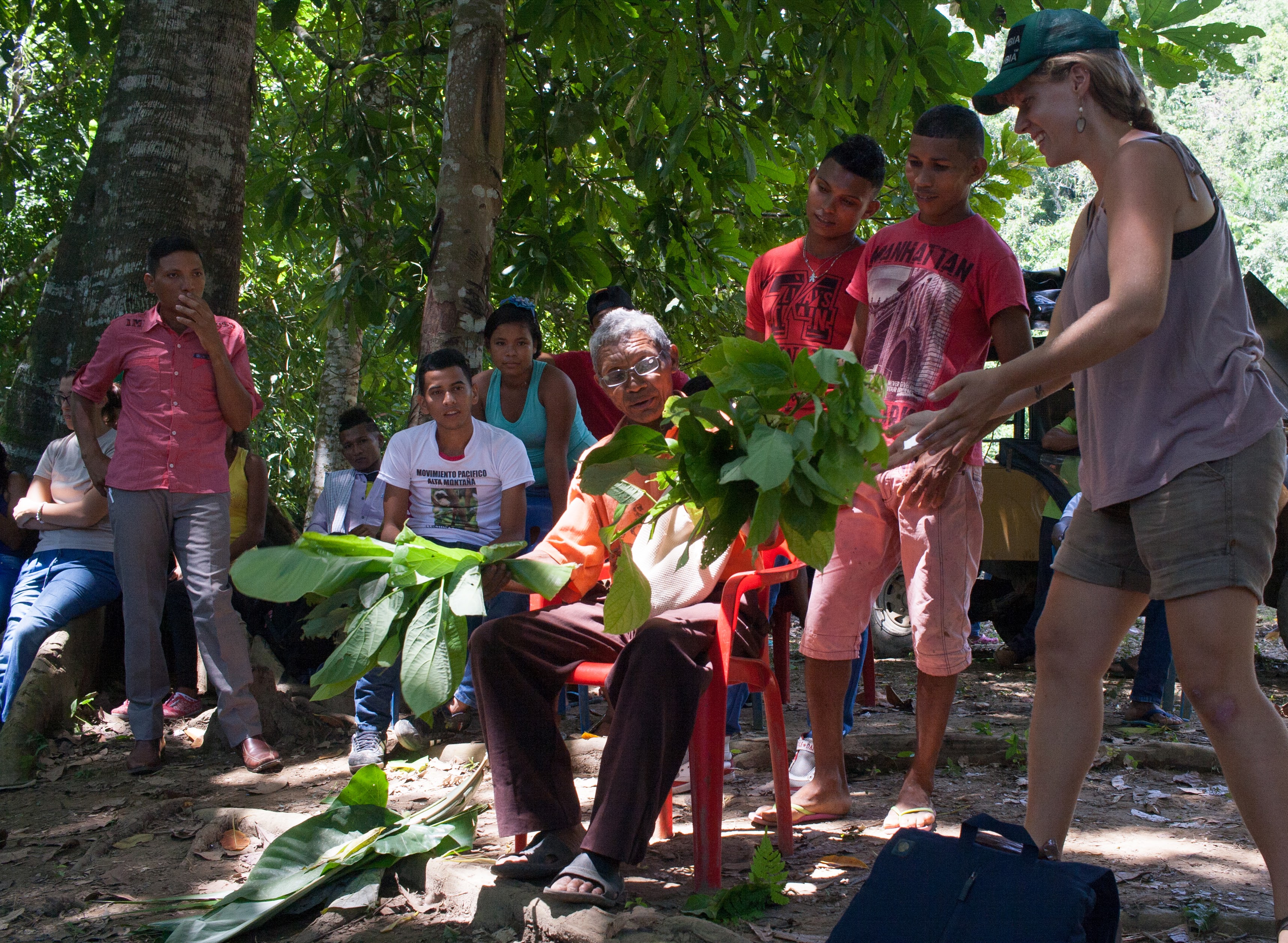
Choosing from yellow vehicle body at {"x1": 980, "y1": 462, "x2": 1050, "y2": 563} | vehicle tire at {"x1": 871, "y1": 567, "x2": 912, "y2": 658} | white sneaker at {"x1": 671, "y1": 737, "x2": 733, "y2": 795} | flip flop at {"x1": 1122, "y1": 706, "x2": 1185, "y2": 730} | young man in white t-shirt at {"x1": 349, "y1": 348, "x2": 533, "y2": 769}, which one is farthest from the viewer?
vehicle tire at {"x1": 871, "y1": 567, "x2": 912, "y2": 658}

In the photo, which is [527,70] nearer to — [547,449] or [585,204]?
[585,204]

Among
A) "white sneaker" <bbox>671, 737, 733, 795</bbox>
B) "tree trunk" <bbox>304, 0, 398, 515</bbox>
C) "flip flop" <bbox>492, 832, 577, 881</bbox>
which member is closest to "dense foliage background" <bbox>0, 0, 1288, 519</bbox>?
"tree trunk" <bbox>304, 0, 398, 515</bbox>

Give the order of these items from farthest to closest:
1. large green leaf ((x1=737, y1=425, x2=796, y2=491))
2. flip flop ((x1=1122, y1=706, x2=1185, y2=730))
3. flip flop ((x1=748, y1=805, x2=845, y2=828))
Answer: flip flop ((x1=1122, y1=706, x2=1185, y2=730))
flip flop ((x1=748, y1=805, x2=845, y2=828))
large green leaf ((x1=737, y1=425, x2=796, y2=491))

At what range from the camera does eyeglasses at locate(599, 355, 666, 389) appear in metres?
3.09

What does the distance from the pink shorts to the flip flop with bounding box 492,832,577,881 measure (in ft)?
2.95

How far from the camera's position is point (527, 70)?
6469 mm

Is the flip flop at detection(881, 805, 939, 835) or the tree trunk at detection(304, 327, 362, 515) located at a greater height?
the tree trunk at detection(304, 327, 362, 515)

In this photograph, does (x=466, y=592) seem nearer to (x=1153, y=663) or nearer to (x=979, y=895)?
(x=979, y=895)

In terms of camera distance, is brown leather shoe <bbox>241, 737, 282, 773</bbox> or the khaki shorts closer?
the khaki shorts

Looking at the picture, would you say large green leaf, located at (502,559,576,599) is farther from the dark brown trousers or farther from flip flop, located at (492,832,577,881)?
flip flop, located at (492,832,577,881)

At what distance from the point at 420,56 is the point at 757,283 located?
345 cm

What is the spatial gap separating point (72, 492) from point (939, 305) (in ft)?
12.9

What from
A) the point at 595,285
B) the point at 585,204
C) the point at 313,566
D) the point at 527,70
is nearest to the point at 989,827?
the point at 313,566

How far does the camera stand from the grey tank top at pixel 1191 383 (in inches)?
84.2
